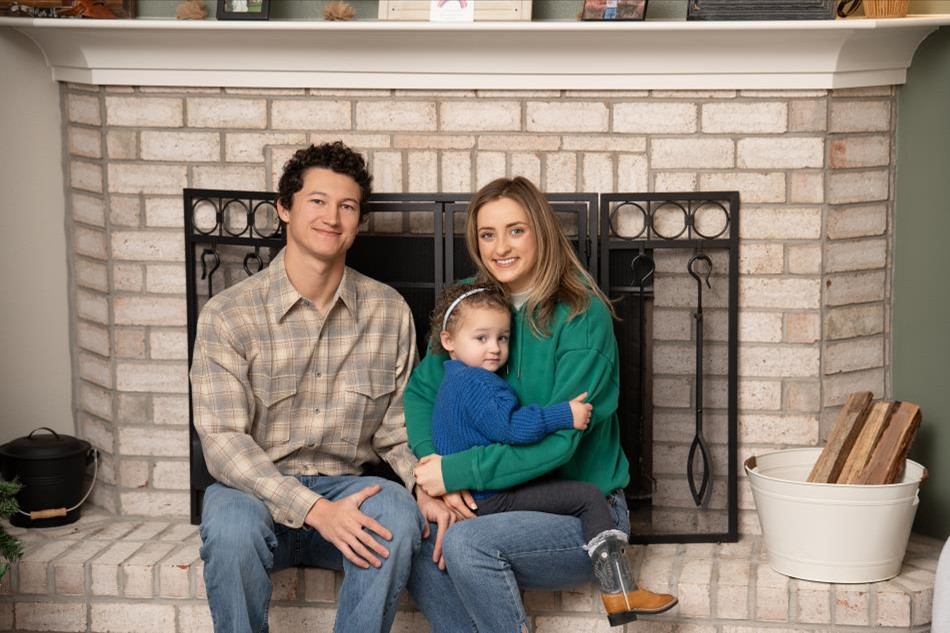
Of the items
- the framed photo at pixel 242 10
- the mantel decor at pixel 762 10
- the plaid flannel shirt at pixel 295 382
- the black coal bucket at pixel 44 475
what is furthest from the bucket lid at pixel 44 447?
the mantel decor at pixel 762 10

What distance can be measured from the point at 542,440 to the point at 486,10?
1.06 m

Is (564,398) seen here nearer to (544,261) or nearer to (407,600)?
(544,261)

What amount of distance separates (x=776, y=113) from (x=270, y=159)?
48.9 inches

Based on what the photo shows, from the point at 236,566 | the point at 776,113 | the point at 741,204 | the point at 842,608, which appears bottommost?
the point at 842,608

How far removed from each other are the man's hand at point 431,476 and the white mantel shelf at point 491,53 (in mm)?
952

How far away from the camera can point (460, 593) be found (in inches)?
A: 99.9

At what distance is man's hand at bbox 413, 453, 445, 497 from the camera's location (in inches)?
104

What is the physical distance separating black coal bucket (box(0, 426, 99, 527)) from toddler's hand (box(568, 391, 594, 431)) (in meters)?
1.36

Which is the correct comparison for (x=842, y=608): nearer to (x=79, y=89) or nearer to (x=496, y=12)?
(x=496, y=12)

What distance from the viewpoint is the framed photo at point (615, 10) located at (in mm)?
2918

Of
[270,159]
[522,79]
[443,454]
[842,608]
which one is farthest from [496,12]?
[842,608]

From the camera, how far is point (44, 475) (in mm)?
3129

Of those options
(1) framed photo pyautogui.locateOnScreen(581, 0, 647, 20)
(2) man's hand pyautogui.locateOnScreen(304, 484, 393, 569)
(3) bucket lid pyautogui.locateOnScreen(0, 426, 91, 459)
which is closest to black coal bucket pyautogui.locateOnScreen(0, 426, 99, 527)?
(3) bucket lid pyautogui.locateOnScreen(0, 426, 91, 459)

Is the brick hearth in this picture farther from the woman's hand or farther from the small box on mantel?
the small box on mantel
